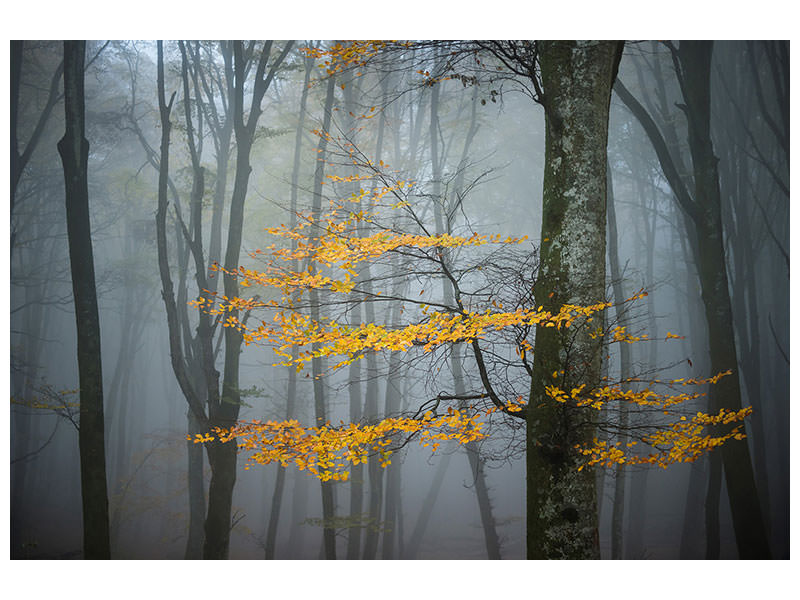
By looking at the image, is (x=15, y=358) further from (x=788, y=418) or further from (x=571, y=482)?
(x=788, y=418)

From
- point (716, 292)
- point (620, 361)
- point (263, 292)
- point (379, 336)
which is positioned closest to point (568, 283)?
point (379, 336)

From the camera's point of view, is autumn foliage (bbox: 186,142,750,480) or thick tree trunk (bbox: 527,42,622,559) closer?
thick tree trunk (bbox: 527,42,622,559)

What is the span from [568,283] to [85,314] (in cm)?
283

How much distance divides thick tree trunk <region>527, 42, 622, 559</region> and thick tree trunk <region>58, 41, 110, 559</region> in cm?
254

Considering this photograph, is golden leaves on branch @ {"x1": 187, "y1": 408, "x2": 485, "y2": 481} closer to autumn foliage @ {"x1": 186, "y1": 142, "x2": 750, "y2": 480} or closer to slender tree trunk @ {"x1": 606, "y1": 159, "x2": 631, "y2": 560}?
autumn foliage @ {"x1": 186, "y1": 142, "x2": 750, "y2": 480}

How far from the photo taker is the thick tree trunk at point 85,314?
3.58 metres

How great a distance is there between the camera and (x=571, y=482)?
2902 mm

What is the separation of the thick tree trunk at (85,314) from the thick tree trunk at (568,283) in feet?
8.35

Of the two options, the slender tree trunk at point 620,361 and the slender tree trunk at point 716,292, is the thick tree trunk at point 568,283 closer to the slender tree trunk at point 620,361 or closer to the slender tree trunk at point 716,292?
the slender tree trunk at point 620,361

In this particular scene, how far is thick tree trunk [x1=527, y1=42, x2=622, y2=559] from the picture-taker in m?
2.93

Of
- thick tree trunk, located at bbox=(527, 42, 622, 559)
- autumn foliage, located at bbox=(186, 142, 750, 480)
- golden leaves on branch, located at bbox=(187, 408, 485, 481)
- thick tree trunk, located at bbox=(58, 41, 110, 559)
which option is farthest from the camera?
thick tree trunk, located at bbox=(58, 41, 110, 559)

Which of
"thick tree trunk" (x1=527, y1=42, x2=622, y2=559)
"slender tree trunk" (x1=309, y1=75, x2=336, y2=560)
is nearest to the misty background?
"slender tree trunk" (x1=309, y1=75, x2=336, y2=560)

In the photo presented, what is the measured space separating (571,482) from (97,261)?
302 cm
